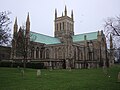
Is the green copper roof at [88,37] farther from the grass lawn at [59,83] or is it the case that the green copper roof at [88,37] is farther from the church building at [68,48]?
the grass lawn at [59,83]

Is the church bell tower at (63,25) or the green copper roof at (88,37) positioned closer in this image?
the green copper roof at (88,37)

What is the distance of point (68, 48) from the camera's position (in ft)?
235

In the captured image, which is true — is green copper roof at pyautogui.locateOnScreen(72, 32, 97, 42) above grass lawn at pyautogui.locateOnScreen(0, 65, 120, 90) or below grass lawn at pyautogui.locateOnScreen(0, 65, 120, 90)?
above

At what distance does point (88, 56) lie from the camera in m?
88.1

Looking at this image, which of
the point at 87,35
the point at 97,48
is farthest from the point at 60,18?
the point at 97,48

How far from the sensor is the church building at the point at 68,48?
222 feet

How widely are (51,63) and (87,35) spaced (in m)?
39.3

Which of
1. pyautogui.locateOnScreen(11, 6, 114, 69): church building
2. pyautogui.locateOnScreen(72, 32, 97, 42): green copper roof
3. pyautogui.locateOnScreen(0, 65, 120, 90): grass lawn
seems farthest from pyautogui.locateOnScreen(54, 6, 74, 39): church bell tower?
pyautogui.locateOnScreen(0, 65, 120, 90): grass lawn

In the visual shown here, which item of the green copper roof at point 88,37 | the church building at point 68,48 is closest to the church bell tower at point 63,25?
the church building at point 68,48

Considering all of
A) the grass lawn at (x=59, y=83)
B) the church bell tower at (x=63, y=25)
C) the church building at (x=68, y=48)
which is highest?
the church bell tower at (x=63, y=25)

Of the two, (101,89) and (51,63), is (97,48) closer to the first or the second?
(51,63)

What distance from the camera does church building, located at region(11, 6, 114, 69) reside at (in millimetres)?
67688

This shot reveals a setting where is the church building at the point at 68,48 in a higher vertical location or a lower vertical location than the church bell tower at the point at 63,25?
lower

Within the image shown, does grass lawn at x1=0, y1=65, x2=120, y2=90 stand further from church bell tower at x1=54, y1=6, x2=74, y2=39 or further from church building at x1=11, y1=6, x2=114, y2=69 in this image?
→ church bell tower at x1=54, y1=6, x2=74, y2=39
